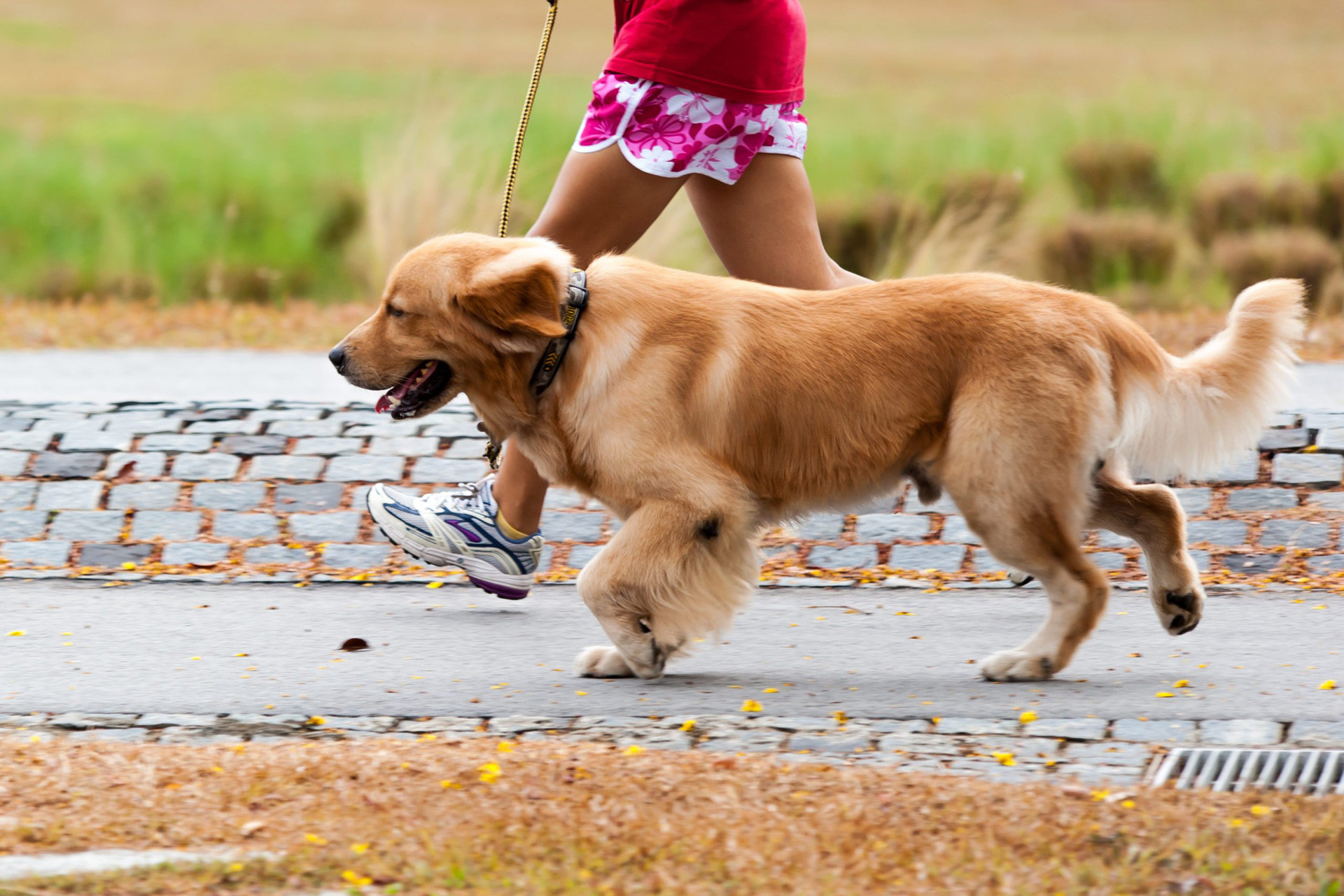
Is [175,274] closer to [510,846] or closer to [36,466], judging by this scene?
[36,466]

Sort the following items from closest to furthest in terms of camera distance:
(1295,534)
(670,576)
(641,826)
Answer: (641,826) → (670,576) → (1295,534)

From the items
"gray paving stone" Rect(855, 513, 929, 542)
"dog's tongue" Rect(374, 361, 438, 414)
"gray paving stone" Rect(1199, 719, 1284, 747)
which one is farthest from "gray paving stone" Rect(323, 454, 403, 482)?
"gray paving stone" Rect(1199, 719, 1284, 747)

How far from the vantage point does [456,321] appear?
4.02 metres

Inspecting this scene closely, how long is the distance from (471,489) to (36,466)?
2.37 metres

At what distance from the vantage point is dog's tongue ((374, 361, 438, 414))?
4.14 meters

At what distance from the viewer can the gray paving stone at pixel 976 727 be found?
3.58m

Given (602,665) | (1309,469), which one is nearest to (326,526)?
(602,665)

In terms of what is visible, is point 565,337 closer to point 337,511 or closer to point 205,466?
point 337,511

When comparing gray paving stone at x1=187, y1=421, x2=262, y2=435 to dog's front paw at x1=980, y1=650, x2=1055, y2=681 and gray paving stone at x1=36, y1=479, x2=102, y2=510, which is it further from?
dog's front paw at x1=980, y1=650, x2=1055, y2=681

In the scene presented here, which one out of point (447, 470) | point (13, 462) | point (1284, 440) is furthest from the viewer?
point (13, 462)

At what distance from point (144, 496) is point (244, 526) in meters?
0.53

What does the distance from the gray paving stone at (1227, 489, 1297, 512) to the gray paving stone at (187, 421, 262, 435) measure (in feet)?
→ 12.9

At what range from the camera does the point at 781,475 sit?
404 cm

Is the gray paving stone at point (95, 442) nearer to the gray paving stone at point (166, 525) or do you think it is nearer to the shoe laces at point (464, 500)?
the gray paving stone at point (166, 525)
